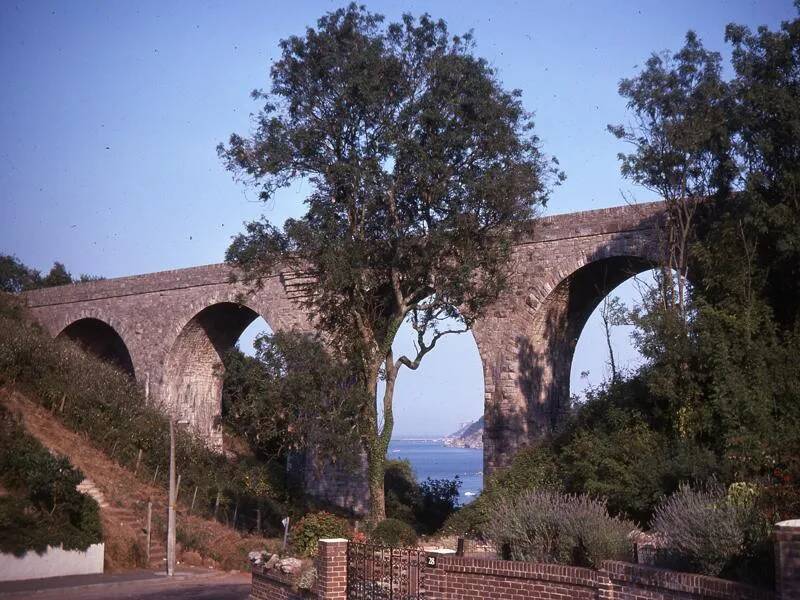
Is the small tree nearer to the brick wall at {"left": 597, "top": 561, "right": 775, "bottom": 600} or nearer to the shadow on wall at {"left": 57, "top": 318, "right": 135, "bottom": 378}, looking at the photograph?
the brick wall at {"left": 597, "top": 561, "right": 775, "bottom": 600}

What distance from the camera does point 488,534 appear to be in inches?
369

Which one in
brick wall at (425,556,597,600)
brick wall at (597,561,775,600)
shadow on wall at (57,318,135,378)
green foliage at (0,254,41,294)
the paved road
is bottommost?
the paved road

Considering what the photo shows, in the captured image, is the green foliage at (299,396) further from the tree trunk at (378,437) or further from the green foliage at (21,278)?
the green foliage at (21,278)

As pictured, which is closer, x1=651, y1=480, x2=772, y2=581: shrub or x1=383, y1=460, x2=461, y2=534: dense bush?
x1=651, y1=480, x2=772, y2=581: shrub

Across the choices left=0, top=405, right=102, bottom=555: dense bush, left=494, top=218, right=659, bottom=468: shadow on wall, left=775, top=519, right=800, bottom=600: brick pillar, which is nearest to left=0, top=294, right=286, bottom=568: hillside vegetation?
left=0, top=405, right=102, bottom=555: dense bush

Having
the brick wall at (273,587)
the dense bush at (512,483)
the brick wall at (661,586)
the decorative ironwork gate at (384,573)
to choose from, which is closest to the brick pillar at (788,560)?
the brick wall at (661,586)

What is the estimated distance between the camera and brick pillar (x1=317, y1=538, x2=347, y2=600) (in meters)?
9.33

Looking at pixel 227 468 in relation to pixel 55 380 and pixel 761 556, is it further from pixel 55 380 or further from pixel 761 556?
pixel 761 556

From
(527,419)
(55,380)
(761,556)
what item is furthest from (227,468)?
(761,556)

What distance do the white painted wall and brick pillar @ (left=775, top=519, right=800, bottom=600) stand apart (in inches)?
514

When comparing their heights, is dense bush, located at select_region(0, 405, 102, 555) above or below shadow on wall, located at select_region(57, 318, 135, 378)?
below

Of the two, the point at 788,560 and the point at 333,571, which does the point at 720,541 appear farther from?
the point at 333,571

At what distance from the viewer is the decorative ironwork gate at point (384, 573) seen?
28.5ft

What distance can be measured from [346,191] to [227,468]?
10119mm
